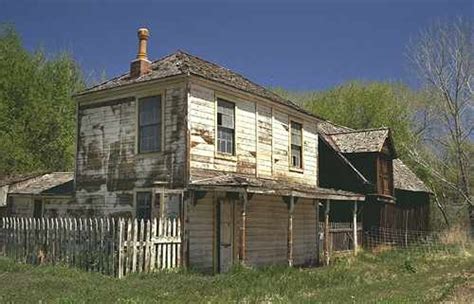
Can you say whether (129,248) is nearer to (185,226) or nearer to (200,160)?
(185,226)

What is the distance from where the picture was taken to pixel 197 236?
17.9m

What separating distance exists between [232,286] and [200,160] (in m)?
5.31

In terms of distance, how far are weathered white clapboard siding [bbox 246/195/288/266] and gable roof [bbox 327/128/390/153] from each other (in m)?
8.72

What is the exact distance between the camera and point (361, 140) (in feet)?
100

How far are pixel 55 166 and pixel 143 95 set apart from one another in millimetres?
19662

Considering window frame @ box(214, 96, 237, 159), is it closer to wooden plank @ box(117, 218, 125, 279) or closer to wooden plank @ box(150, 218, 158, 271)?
wooden plank @ box(150, 218, 158, 271)

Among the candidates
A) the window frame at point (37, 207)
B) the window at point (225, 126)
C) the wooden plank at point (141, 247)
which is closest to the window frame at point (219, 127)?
the window at point (225, 126)

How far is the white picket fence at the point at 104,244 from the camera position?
15570 millimetres

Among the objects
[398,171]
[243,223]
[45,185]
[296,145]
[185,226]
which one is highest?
[296,145]

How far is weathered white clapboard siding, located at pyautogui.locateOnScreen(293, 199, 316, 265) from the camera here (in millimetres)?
23562

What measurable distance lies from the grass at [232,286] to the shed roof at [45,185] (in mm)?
4820

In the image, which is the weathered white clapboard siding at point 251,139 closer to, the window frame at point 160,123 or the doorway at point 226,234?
the window frame at point 160,123

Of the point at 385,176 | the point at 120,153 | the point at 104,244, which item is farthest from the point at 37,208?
the point at 385,176

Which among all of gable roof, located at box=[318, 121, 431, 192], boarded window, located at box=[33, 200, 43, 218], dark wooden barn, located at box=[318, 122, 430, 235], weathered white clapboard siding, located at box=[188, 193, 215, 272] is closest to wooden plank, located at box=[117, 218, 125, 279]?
weathered white clapboard siding, located at box=[188, 193, 215, 272]
